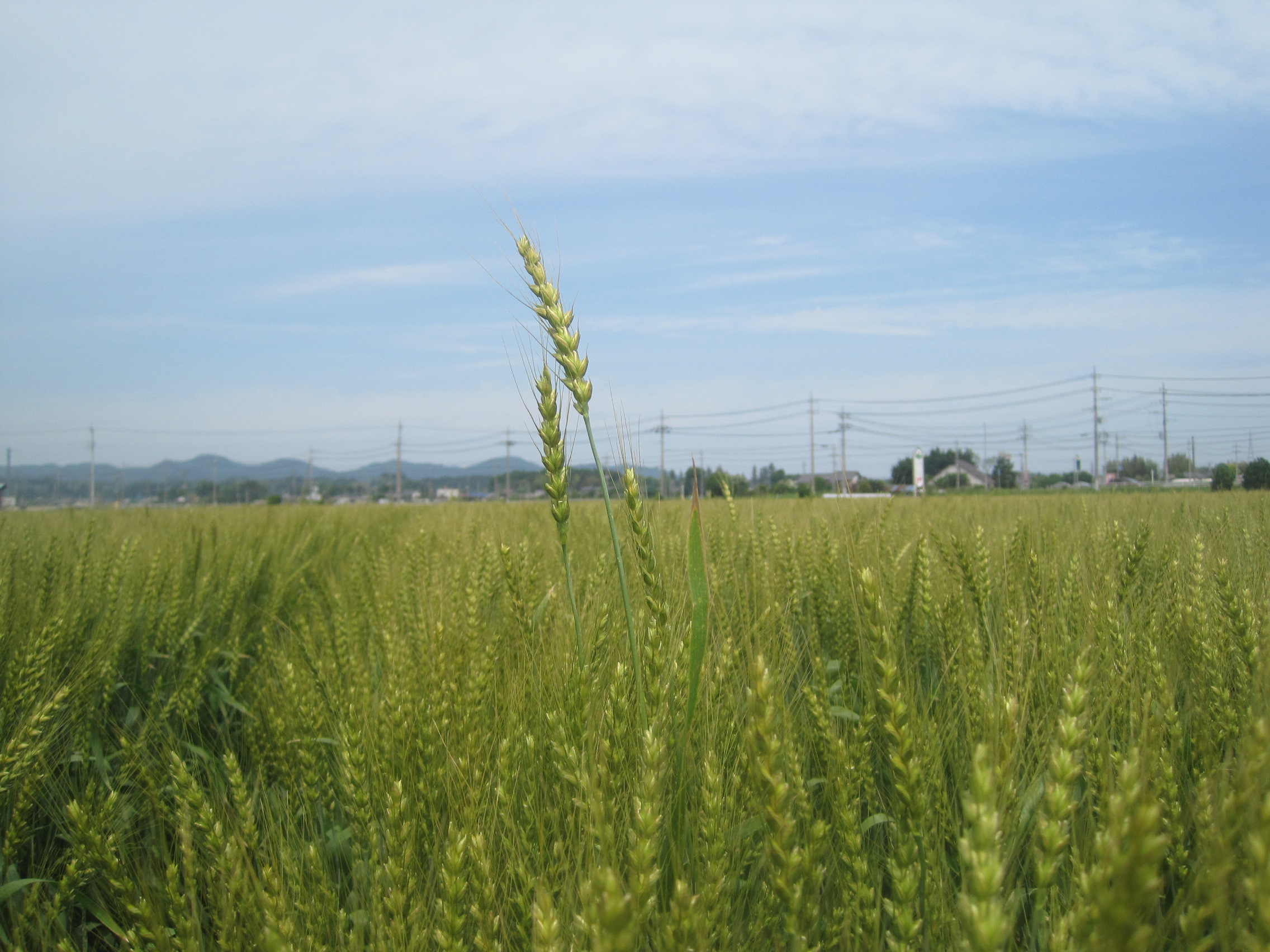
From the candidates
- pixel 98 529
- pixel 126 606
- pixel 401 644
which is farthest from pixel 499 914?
pixel 98 529

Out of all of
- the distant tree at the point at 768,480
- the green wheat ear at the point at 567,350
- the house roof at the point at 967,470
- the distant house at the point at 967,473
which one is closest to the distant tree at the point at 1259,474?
the distant tree at the point at 768,480

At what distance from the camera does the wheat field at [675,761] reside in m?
0.68

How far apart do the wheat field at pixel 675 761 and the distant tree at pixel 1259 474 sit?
440 inches

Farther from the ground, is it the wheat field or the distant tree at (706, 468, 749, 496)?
the distant tree at (706, 468, 749, 496)

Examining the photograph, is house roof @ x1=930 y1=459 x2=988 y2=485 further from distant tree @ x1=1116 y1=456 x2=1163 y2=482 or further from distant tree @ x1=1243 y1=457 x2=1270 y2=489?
distant tree @ x1=1243 y1=457 x2=1270 y2=489

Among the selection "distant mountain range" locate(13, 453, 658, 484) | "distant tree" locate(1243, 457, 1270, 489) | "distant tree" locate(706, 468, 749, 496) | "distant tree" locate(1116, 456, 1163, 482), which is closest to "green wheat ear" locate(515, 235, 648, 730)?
"distant tree" locate(706, 468, 749, 496)

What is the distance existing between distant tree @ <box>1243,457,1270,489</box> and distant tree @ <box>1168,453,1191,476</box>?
65.8 metres

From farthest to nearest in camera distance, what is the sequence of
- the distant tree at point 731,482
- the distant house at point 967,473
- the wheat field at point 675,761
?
the distant house at point 967,473, the distant tree at point 731,482, the wheat field at point 675,761

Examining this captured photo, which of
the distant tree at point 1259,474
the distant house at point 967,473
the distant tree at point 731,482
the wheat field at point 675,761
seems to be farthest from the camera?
the distant house at point 967,473

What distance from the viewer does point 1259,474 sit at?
11.1 m

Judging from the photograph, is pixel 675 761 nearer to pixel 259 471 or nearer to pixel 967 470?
pixel 967 470

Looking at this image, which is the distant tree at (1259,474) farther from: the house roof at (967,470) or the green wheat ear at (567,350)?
the house roof at (967,470)

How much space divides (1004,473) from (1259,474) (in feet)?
226

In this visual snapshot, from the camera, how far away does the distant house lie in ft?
190
